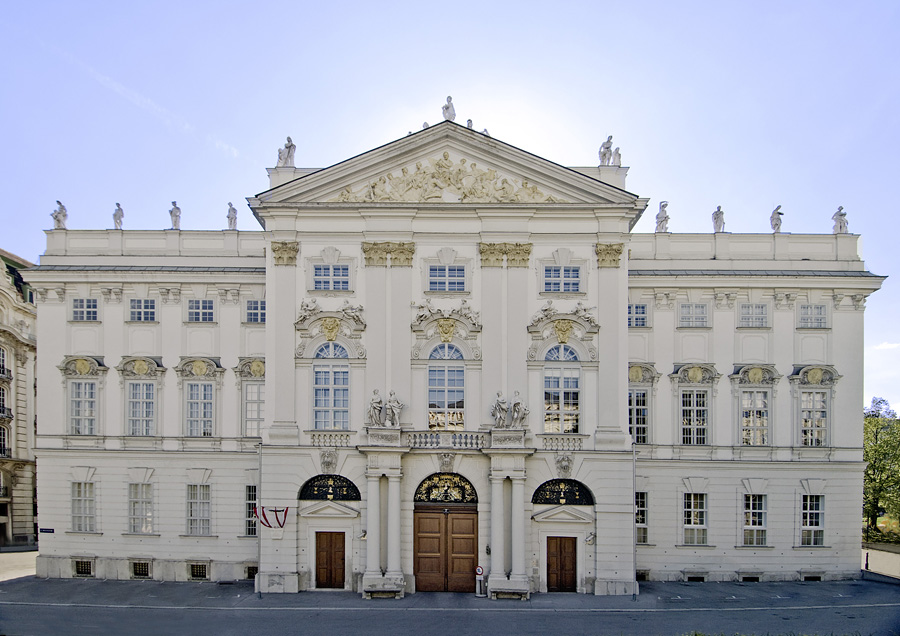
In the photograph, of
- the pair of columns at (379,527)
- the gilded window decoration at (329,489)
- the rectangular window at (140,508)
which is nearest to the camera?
the pair of columns at (379,527)

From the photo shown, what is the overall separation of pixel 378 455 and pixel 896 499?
3400 cm

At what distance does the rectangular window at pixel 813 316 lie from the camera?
35.8 m

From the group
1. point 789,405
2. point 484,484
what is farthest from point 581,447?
point 789,405

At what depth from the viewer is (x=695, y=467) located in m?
35.1

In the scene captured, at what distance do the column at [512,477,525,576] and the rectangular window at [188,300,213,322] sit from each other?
1717 cm

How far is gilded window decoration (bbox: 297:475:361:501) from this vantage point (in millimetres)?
31406

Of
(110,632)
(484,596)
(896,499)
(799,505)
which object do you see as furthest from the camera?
(896,499)

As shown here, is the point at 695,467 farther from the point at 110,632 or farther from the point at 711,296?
the point at 110,632

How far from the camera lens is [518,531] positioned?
30.2 metres

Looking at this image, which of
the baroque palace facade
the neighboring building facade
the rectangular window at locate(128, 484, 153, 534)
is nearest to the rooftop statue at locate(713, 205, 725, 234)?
the baroque palace facade

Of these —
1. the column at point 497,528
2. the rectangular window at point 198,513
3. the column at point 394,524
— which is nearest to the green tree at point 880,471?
the column at point 497,528

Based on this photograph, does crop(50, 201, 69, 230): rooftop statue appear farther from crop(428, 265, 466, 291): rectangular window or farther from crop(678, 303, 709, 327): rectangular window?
crop(678, 303, 709, 327): rectangular window

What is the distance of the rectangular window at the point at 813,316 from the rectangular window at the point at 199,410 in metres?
29.4

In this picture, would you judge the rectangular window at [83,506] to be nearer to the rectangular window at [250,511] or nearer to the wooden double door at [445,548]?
the rectangular window at [250,511]
